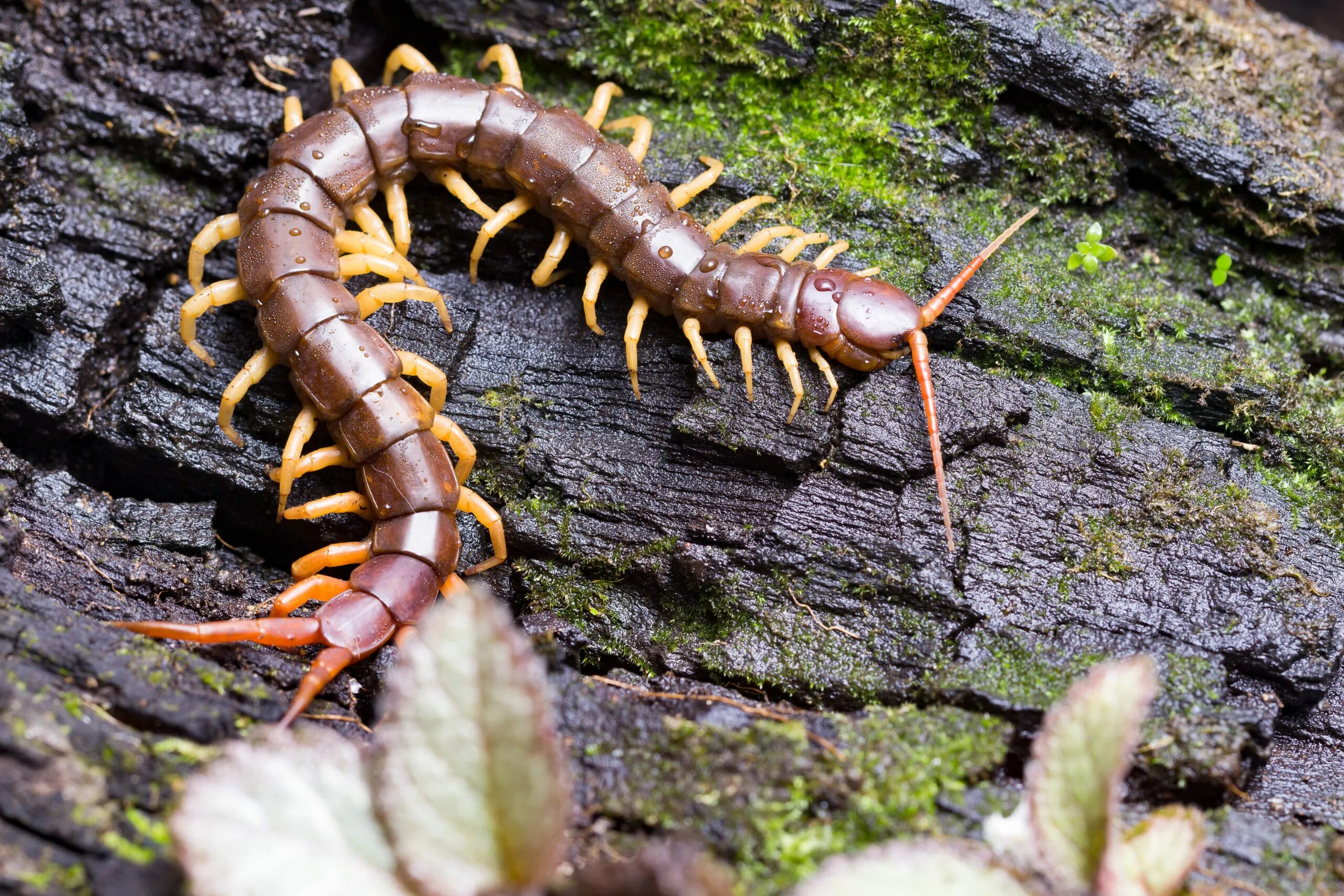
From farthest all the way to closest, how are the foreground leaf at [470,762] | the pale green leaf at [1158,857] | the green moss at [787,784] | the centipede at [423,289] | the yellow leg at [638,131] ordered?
the yellow leg at [638,131] < the centipede at [423,289] < the green moss at [787,784] < the pale green leaf at [1158,857] < the foreground leaf at [470,762]

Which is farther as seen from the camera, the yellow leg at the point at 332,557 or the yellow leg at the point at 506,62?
the yellow leg at the point at 506,62

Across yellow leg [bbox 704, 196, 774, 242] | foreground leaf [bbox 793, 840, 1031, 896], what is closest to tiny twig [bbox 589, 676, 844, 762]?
foreground leaf [bbox 793, 840, 1031, 896]

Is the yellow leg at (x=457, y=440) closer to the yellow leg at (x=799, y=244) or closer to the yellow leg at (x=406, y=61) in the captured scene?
the yellow leg at (x=799, y=244)

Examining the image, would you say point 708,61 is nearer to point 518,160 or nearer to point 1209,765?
point 518,160

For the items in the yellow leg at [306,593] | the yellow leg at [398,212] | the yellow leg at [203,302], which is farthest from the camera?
the yellow leg at [398,212]

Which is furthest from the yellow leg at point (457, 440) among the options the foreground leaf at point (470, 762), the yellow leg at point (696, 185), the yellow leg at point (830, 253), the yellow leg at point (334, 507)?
the foreground leaf at point (470, 762)

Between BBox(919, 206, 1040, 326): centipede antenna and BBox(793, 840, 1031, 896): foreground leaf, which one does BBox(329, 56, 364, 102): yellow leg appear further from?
BBox(793, 840, 1031, 896): foreground leaf

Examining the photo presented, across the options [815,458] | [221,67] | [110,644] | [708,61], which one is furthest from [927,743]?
[221,67]

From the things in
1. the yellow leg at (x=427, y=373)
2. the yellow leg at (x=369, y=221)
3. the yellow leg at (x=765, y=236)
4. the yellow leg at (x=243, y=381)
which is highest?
the yellow leg at (x=765, y=236)
